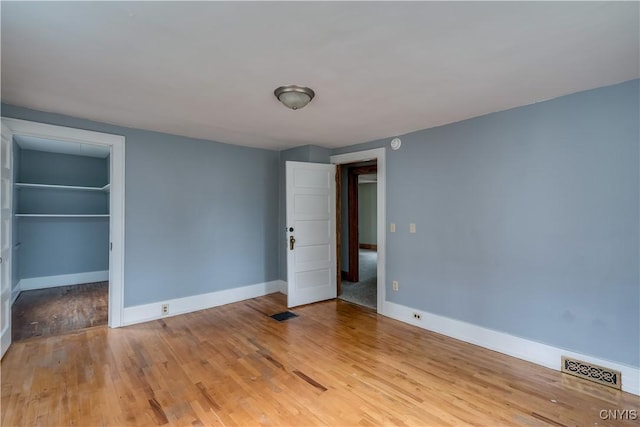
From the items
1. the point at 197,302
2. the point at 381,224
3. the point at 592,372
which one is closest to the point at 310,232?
the point at 381,224

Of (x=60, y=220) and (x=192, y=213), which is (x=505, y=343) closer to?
(x=192, y=213)

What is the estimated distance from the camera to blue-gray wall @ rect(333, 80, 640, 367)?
2262 mm

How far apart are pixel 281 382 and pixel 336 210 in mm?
2765

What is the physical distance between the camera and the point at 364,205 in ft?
33.7

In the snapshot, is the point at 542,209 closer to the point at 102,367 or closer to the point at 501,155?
the point at 501,155

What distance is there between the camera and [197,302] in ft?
13.3

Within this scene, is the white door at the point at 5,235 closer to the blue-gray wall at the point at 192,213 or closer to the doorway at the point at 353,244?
the blue-gray wall at the point at 192,213

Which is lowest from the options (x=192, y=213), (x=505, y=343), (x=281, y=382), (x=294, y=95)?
(x=281, y=382)

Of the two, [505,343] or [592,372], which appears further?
[505,343]

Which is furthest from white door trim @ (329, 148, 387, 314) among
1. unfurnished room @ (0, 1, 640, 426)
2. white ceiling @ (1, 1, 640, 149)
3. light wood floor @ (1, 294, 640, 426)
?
→ white ceiling @ (1, 1, 640, 149)

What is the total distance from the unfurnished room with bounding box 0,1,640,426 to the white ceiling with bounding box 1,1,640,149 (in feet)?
0.06

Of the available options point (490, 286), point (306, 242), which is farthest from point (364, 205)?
point (490, 286)

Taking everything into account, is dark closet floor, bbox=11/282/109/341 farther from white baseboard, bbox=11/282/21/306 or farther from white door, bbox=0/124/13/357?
white door, bbox=0/124/13/357

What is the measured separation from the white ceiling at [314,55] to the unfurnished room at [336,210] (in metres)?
0.02
